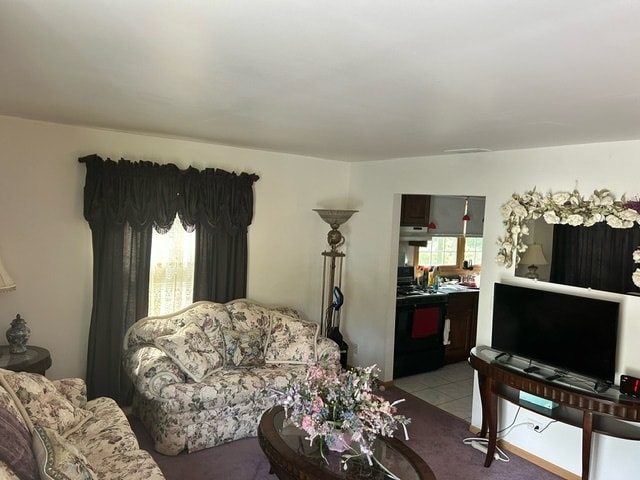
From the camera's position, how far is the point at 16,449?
5.85 ft

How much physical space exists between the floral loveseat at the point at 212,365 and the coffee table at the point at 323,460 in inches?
18.4

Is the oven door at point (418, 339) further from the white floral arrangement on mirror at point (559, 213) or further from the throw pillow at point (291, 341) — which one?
the white floral arrangement on mirror at point (559, 213)

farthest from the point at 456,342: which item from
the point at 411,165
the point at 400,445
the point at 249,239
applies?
the point at 400,445

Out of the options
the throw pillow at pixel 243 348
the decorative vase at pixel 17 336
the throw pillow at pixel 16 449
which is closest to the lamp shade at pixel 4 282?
the decorative vase at pixel 17 336

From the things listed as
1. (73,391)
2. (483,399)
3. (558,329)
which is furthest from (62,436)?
(558,329)

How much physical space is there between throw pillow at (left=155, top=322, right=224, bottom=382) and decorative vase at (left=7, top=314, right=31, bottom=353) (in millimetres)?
889

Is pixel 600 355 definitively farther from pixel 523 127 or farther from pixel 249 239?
pixel 249 239

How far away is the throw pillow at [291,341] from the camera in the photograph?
3982mm

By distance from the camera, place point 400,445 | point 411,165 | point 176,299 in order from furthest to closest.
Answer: point 411,165
point 176,299
point 400,445

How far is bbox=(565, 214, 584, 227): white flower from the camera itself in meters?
3.19

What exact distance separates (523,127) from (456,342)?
3559 mm

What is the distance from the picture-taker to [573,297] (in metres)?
3.19

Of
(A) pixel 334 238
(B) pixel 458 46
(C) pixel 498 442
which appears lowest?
(C) pixel 498 442

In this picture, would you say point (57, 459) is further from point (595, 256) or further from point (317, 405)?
point (595, 256)
